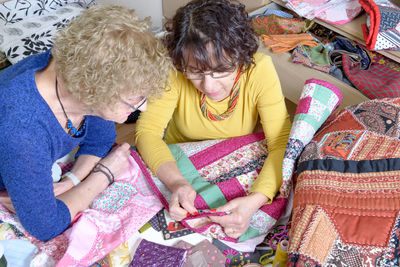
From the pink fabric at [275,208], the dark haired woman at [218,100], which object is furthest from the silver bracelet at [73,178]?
the pink fabric at [275,208]

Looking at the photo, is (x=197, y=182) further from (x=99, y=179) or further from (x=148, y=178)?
(x=99, y=179)

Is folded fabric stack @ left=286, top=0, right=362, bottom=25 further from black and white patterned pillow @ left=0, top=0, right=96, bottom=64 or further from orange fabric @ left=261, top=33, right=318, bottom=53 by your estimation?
black and white patterned pillow @ left=0, top=0, right=96, bottom=64

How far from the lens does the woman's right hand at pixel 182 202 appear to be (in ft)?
3.86

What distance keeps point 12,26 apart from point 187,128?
5.72ft

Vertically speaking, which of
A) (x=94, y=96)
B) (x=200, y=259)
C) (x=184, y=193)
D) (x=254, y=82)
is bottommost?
(x=200, y=259)

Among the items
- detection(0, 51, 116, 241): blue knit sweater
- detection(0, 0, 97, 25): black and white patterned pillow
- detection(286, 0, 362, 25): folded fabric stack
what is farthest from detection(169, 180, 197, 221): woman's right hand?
detection(0, 0, 97, 25): black and white patterned pillow

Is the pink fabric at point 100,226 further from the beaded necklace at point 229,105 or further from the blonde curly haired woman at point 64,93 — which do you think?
the beaded necklace at point 229,105

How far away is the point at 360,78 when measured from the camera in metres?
1.95

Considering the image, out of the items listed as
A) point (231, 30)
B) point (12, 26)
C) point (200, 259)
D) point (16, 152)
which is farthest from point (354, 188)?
point (12, 26)

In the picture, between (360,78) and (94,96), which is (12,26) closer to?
(94,96)

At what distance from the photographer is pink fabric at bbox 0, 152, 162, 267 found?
42.0 inches

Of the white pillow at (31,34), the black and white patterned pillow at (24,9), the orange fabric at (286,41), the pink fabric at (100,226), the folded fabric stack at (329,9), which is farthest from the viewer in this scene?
the black and white patterned pillow at (24,9)

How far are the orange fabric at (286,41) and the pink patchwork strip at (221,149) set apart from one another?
0.85 m

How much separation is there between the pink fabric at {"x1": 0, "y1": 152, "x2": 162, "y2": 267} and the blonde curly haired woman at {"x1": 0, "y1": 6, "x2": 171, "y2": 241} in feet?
0.14
